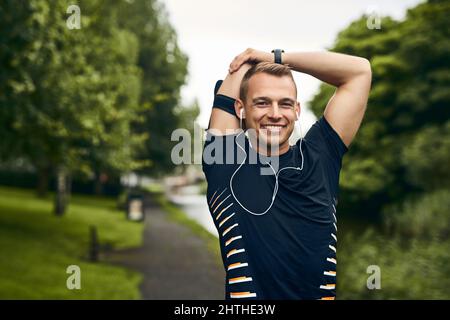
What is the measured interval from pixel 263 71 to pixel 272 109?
160 mm

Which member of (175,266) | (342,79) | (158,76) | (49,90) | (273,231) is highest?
(158,76)

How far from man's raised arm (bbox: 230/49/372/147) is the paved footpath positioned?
348 inches

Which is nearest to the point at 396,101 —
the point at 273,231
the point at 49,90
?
the point at 49,90

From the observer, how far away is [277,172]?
193 cm

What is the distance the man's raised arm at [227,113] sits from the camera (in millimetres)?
2037

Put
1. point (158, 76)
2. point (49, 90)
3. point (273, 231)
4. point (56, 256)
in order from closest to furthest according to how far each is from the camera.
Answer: point (273, 231), point (49, 90), point (56, 256), point (158, 76)

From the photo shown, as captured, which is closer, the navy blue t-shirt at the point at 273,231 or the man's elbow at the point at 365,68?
the navy blue t-shirt at the point at 273,231

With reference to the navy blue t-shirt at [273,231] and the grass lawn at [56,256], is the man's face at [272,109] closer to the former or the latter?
the navy blue t-shirt at [273,231]

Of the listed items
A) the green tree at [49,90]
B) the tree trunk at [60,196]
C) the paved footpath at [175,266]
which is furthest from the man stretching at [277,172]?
the tree trunk at [60,196]

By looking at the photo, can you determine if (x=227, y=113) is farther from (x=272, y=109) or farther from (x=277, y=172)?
(x=277, y=172)

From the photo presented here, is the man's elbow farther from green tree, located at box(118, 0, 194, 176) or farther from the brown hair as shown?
green tree, located at box(118, 0, 194, 176)

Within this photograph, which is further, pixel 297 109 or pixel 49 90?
pixel 49 90

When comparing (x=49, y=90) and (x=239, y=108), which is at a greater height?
(x=49, y=90)

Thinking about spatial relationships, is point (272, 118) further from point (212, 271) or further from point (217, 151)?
point (212, 271)
